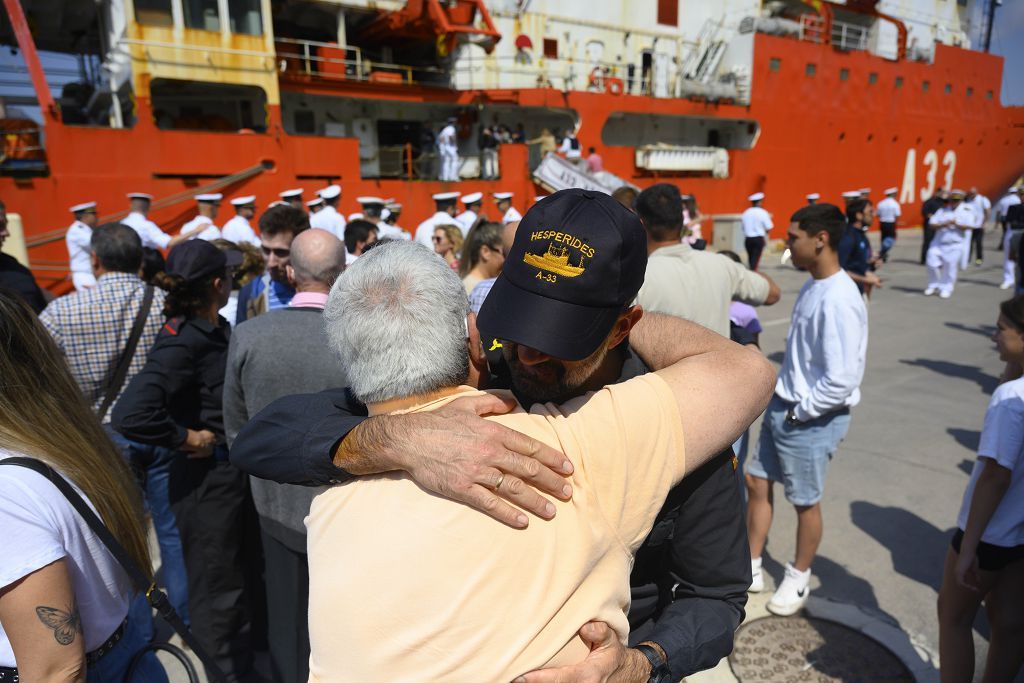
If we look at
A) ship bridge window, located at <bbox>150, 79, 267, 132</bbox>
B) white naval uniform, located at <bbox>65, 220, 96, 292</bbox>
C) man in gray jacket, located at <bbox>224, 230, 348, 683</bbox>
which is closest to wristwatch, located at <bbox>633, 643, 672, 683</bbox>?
man in gray jacket, located at <bbox>224, 230, 348, 683</bbox>

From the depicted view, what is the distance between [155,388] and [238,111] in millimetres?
13269

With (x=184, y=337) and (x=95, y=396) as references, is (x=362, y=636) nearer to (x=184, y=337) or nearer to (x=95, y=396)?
(x=184, y=337)

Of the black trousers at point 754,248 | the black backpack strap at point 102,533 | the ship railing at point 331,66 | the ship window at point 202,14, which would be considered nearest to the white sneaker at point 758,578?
the black backpack strap at point 102,533

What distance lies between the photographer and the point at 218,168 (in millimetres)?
11438

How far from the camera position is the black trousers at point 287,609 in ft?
8.43

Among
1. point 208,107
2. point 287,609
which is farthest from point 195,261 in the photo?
point 208,107

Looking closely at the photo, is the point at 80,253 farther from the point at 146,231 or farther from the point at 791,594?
the point at 791,594

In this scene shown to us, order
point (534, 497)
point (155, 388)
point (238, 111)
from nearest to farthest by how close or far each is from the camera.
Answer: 1. point (534, 497)
2. point (155, 388)
3. point (238, 111)

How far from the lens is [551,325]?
1.09 m

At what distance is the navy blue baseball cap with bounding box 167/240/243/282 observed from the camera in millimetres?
2820

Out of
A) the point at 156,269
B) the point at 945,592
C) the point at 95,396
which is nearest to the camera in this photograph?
the point at 945,592

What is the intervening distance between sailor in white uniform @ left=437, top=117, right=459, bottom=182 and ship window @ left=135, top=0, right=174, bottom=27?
18.8 feet

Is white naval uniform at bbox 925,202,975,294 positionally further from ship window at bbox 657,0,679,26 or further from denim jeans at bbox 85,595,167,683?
denim jeans at bbox 85,595,167,683

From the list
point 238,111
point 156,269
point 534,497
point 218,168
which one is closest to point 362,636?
point 534,497
